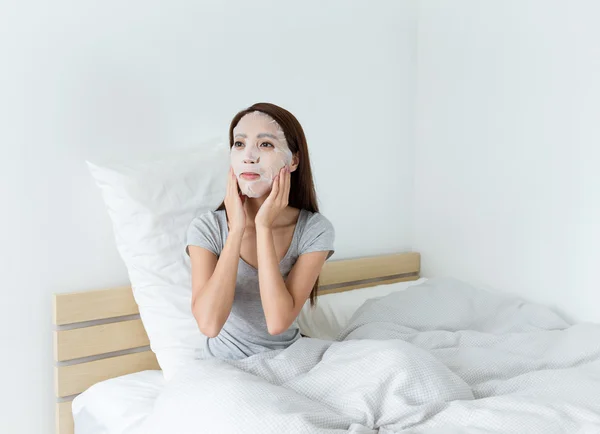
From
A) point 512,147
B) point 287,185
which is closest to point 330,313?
point 287,185

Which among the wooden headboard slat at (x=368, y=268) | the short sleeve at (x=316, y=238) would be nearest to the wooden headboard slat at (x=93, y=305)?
the short sleeve at (x=316, y=238)

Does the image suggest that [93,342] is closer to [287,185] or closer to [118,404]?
[118,404]

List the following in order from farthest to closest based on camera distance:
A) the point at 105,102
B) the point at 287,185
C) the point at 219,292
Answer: the point at 105,102 < the point at 287,185 < the point at 219,292

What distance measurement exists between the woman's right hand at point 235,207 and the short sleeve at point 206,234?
60 mm

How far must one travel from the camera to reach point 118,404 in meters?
1.66

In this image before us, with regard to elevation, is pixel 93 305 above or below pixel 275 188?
below

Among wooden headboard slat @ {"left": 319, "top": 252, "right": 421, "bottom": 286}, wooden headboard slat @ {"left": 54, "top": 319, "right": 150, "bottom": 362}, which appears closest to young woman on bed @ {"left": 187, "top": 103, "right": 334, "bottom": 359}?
wooden headboard slat @ {"left": 54, "top": 319, "right": 150, "bottom": 362}

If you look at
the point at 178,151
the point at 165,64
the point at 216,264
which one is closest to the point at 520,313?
the point at 216,264

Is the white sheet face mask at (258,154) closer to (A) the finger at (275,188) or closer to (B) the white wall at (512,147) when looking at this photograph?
(A) the finger at (275,188)

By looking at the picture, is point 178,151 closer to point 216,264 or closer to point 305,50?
point 216,264

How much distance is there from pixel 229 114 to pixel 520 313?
1128mm

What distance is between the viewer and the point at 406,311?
2021 mm

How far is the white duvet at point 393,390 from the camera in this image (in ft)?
4.15

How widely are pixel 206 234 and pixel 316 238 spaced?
28cm
